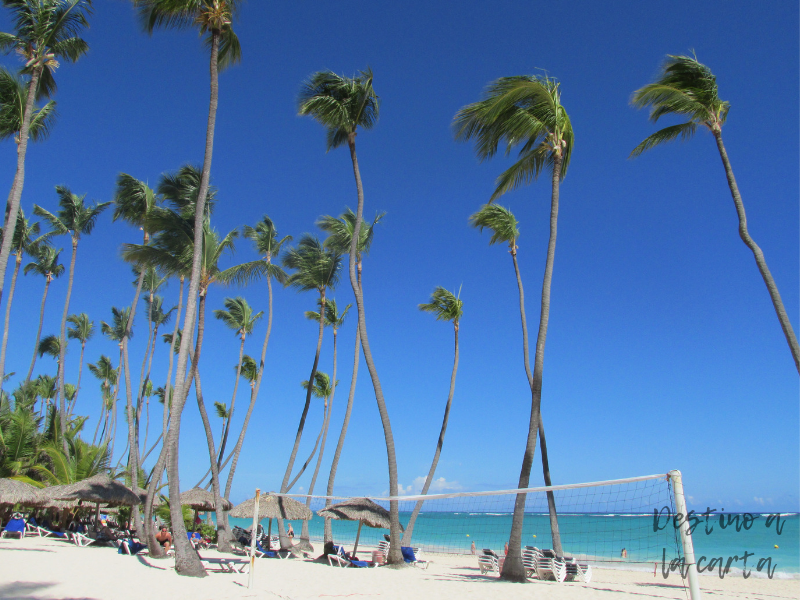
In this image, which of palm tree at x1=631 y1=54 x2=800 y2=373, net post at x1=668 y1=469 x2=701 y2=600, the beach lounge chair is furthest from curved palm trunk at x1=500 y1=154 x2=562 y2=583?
the beach lounge chair

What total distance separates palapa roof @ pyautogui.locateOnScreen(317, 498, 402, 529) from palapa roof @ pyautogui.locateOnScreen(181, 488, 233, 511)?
5.55m

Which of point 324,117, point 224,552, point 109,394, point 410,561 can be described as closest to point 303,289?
point 324,117

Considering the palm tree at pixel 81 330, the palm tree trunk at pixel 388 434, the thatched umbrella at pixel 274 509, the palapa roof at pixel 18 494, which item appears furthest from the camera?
A: the palm tree at pixel 81 330

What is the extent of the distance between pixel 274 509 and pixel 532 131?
39.7 feet

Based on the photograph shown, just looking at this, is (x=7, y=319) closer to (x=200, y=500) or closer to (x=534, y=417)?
(x=200, y=500)

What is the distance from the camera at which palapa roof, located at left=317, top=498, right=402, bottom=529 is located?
13.9 meters

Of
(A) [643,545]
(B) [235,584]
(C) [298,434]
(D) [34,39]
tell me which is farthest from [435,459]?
(A) [643,545]

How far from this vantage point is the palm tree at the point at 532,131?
1180 cm

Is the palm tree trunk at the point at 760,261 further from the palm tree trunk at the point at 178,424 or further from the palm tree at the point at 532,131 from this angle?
the palm tree trunk at the point at 178,424

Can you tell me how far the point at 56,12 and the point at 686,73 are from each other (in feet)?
47.2

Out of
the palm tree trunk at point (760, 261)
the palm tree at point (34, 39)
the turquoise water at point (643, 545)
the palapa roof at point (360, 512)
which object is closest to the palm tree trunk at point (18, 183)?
the palm tree at point (34, 39)

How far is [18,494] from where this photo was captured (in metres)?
15.8

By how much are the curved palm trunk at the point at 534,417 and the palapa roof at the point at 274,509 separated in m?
6.41

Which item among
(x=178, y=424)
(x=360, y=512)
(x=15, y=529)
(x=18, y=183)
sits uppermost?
(x=18, y=183)
